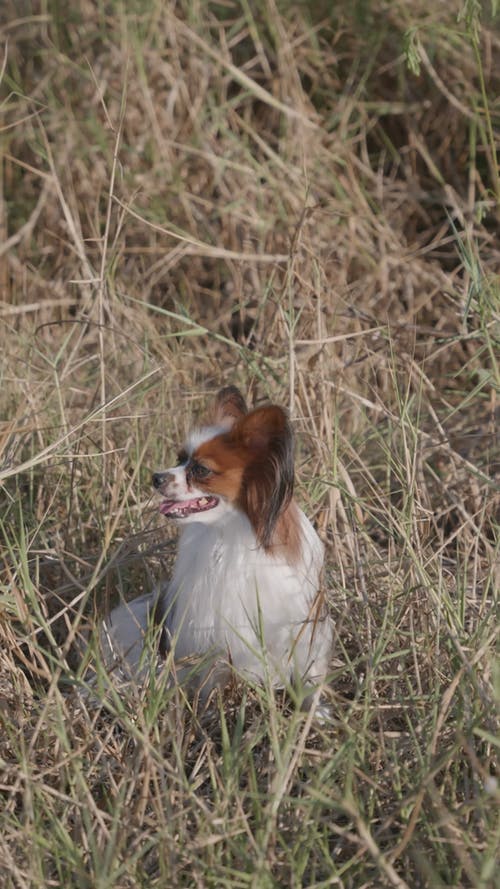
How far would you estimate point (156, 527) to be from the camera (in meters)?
3.95

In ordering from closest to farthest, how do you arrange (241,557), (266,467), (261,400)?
(266,467), (241,557), (261,400)

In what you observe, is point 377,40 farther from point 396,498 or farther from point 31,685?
point 31,685

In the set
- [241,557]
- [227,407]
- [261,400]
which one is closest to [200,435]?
[227,407]

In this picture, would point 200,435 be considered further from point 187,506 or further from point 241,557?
point 241,557

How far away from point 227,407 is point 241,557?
46cm

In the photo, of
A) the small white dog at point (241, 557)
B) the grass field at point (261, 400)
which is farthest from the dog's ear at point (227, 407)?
the grass field at point (261, 400)

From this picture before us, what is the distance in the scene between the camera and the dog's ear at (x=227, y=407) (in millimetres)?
3406

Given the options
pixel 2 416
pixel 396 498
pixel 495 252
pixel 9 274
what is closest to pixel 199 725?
pixel 396 498

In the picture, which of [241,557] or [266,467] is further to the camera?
[241,557]

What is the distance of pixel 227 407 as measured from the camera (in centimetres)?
342

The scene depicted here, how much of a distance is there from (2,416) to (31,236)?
208cm

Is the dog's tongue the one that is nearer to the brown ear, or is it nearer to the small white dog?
the small white dog

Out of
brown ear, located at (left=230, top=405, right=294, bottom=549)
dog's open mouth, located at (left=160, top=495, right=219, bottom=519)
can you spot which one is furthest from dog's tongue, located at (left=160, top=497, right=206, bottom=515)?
brown ear, located at (left=230, top=405, right=294, bottom=549)

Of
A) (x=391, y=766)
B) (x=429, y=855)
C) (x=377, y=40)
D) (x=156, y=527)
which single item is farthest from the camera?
(x=377, y=40)
